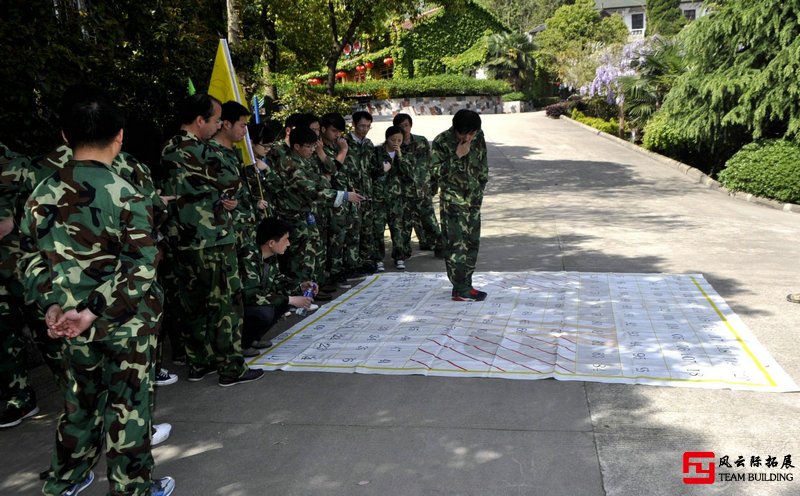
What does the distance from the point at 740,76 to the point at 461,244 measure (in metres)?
10.5

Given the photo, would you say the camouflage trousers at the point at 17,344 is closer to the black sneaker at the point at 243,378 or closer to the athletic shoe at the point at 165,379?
the athletic shoe at the point at 165,379

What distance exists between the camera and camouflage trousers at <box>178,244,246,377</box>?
4.25 m

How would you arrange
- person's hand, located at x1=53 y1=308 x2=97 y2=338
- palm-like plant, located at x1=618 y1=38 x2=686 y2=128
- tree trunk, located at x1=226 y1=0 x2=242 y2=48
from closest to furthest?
person's hand, located at x1=53 y1=308 x2=97 y2=338 < tree trunk, located at x1=226 y1=0 x2=242 y2=48 < palm-like plant, located at x1=618 y1=38 x2=686 y2=128

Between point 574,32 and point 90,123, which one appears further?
point 574,32

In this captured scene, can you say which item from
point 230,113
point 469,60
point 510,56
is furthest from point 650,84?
point 469,60

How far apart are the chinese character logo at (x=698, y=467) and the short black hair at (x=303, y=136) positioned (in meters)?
4.10

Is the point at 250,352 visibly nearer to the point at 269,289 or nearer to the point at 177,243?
the point at 269,289

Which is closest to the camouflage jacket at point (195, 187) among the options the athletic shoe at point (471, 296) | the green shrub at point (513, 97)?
the athletic shoe at point (471, 296)

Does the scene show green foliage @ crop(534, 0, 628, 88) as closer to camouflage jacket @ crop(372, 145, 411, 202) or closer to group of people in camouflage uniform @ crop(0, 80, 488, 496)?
camouflage jacket @ crop(372, 145, 411, 202)

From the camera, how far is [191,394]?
438 cm

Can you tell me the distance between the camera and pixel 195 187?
13.8 ft

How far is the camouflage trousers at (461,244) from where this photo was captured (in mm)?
6215

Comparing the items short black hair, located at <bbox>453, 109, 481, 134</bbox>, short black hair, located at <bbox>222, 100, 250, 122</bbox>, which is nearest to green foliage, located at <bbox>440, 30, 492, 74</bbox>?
short black hair, located at <bbox>453, 109, 481, 134</bbox>

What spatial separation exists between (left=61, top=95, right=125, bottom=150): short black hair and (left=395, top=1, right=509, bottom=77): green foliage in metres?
40.5
